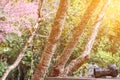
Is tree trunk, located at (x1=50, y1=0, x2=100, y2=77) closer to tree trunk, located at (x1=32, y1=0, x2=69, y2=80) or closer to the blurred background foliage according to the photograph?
tree trunk, located at (x1=32, y1=0, x2=69, y2=80)

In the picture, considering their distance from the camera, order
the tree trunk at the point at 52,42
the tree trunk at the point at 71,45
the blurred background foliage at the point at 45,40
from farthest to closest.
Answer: the blurred background foliage at the point at 45,40 < the tree trunk at the point at 71,45 < the tree trunk at the point at 52,42

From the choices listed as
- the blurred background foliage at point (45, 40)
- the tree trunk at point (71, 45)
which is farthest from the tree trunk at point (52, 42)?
the blurred background foliage at point (45, 40)

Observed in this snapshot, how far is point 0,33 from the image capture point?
10.6 metres

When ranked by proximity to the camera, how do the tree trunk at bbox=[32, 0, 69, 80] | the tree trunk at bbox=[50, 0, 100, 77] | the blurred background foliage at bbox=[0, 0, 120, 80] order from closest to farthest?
the tree trunk at bbox=[32, 0, 69, 80] → the tree trunk at bbox=[50, 0, 100, 77] → the blurred background foliage at bbox=[0, 0, 120, 80]

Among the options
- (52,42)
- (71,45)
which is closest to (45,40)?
(71,45)

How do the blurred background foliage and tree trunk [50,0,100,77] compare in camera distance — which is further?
the blurred background foliage

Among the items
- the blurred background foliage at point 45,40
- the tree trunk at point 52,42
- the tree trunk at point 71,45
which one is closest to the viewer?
the tree trunk at point 52,42

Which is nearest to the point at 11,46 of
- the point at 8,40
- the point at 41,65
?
the point at 8,40

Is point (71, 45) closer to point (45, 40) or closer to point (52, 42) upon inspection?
point (52, 42)

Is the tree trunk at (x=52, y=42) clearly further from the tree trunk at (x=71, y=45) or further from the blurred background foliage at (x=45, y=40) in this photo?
the blurred background foliage at (x=45, y=40)

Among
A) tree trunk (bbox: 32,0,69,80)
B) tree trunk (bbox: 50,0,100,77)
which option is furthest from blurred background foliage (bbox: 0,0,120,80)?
tree trunk (bbox: 32,0,69,80)

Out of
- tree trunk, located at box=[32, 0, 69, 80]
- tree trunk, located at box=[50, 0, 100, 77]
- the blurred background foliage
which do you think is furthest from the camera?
the blurred background foliage

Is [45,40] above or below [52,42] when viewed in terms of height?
below

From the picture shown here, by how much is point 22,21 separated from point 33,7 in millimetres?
659
